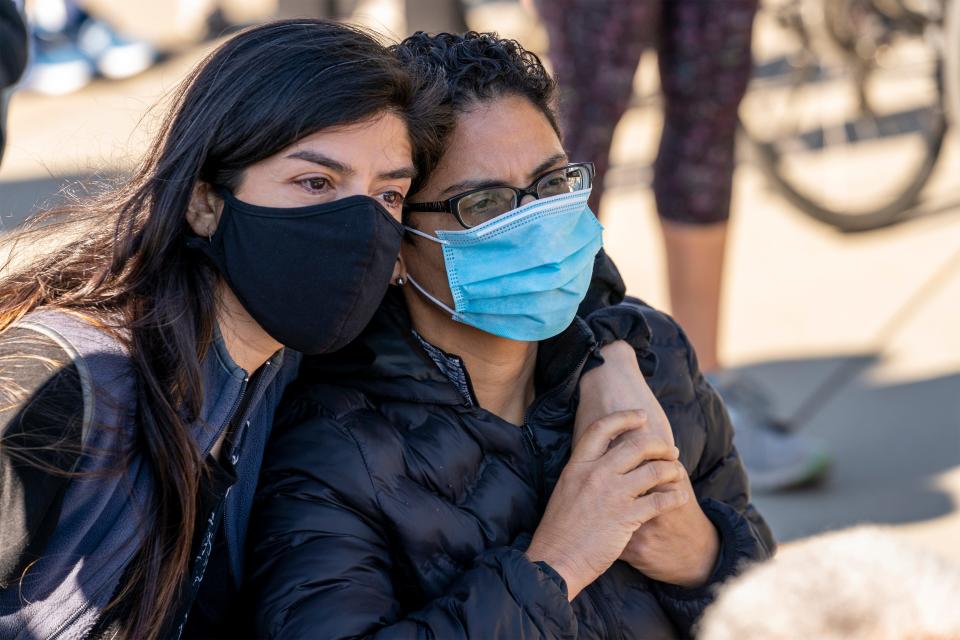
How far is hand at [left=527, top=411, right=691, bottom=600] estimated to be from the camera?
6.00ft

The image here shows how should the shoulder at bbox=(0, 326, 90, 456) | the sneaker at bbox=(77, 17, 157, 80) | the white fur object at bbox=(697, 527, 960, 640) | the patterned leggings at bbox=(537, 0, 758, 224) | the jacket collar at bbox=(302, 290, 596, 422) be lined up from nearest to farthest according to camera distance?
1. the white fur object at bbox=(697, 527, 960, 640)
2. the shoulder at bbox=(0, 326, 90, 456)
3. the jacket collar at bbox=(302, 290, 596, 422)
4. the patterned leggings at bbox=(537, 0, 758, 224)
5. the sneaker at bbox=(77, 17, 157, 80)

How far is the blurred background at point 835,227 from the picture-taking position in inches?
139

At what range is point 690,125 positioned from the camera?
3.38 metres

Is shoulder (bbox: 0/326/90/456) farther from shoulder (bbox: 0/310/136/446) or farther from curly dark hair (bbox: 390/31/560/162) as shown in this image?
curly dark hair (bbox: 390/31/560/162)

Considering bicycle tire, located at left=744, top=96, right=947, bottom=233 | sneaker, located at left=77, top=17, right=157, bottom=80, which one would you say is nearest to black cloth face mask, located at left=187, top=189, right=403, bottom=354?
bicycle tire, located at left=744, top=96, right=947, bottom=233

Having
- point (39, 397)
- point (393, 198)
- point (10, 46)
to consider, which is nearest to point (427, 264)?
point (393, 198)

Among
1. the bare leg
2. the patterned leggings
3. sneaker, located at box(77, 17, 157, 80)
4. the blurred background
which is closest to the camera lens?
the patterned leggings

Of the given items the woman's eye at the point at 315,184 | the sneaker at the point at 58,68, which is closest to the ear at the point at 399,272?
the woman's eye at the point at 315,184

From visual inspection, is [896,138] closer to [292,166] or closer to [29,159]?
[29,159]

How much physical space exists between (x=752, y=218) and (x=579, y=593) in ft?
11.6

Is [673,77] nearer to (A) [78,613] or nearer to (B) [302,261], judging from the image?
(B) [302,261]

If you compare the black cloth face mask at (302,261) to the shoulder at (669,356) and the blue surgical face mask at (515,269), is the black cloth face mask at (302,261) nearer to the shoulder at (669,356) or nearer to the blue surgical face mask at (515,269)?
the blue surgical face mask at (515,269)

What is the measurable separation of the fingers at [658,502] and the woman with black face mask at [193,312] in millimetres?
504

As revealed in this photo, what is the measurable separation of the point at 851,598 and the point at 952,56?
3.95 m
